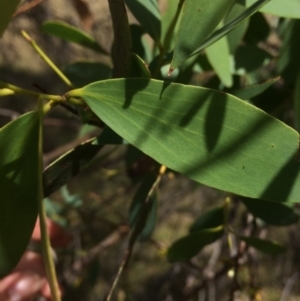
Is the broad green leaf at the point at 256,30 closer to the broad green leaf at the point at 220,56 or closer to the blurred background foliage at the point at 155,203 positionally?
the blurred background foliage at the point at 155,203

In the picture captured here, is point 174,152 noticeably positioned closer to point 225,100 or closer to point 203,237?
point 225,100

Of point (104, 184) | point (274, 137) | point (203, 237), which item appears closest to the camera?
point (274, 137)

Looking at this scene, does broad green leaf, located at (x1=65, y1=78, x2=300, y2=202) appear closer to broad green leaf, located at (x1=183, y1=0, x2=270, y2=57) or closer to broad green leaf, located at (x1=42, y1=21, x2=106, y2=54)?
broad green leaf, located at (x1=183, y1=0, x2=270, y2=57)

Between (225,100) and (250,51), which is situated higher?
(225,100)

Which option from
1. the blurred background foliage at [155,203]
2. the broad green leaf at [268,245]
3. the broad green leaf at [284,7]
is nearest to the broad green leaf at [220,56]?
the blurred background foliage at [155,203]

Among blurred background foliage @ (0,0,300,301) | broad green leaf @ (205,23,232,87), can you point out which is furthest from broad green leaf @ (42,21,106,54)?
broad green leaf @ (205,23,232,87)

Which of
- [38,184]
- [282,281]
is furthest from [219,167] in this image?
[282,281]

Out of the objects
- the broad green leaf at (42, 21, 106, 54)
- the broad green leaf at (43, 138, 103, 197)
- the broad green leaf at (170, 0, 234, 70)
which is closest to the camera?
the broad green leaf at (170, 0, 234, 70)
